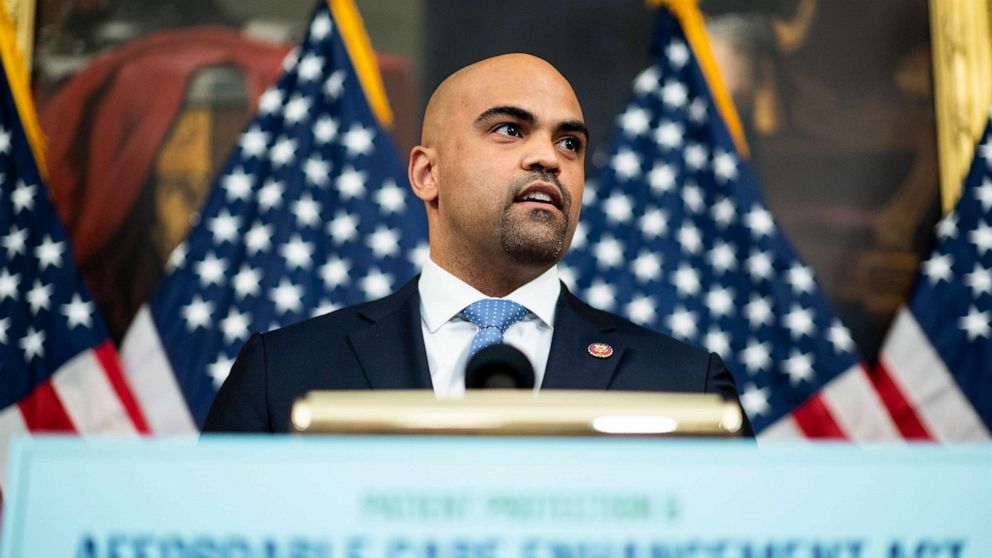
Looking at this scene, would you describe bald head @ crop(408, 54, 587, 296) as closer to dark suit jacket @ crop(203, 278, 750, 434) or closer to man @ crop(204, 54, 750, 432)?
man @ crop(204, 54, 750, 432)

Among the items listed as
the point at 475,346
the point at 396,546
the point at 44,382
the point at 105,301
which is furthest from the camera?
the point at 105,301

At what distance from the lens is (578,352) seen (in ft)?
8.04

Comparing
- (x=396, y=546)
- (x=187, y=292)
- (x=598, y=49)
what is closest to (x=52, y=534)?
(x=396, y=546)

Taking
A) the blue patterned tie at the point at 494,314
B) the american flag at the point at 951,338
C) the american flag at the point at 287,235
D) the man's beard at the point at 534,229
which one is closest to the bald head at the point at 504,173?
the man's beard at the point at 534,229

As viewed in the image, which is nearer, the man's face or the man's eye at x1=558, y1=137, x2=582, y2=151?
the man's face

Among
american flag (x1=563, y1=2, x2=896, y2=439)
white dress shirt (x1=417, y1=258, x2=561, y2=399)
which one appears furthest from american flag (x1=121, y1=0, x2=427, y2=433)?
white dress shirt (x1=417, y1=258, x2=561, y2=399)

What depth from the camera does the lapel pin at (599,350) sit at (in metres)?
2.45

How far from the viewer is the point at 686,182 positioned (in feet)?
15.8

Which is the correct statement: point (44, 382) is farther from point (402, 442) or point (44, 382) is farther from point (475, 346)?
point (402, 442)

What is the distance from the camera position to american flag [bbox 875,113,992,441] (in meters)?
4.51

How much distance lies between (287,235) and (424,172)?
1902 millimetres

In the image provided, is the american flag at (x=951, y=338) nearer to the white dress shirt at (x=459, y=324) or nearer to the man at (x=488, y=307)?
the man at (x=488, y=307)

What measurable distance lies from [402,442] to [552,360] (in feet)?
4.19

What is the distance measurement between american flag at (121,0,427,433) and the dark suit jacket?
1982mm
